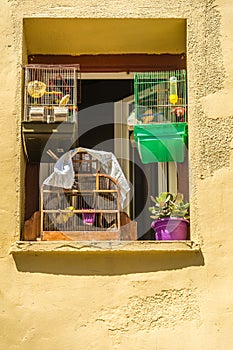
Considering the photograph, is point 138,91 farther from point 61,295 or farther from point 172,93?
point 61,295

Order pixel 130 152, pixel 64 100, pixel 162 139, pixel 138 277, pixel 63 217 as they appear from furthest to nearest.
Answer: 1. pixel 130 152
2. pixel 64 100
3. pixel 162 139
4. pixel 63 217
5. pixel 138 277

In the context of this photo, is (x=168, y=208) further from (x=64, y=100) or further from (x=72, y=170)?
(x=64, y=100)

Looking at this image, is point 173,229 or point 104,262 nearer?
point 104,262

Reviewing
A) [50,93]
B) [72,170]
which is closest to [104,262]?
[72,170]

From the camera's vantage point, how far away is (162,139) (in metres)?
9.81

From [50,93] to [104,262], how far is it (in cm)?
174

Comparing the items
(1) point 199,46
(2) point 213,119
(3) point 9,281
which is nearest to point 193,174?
(2) point 213,119

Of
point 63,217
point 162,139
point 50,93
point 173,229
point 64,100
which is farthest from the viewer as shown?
point 50,93

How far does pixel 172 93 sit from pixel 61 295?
2144mm

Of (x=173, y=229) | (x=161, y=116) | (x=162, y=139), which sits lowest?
(x=173, y=229)

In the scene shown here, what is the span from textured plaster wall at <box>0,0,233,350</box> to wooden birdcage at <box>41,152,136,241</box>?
0.29 meters

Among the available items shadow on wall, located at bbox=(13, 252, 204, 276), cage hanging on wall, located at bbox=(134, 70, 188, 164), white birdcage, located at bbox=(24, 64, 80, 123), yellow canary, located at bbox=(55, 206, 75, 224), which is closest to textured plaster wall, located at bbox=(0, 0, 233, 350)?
shadow on wall, located at bbox=(13, 252, 204, 276)

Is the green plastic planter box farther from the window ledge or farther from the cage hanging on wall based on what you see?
the window ledge

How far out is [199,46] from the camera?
32.2 feet
